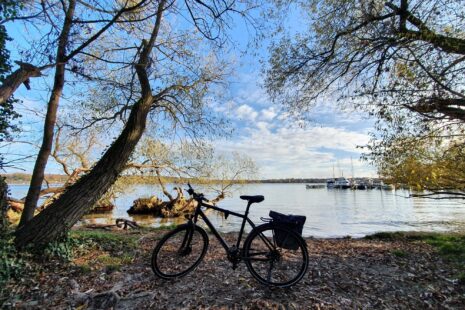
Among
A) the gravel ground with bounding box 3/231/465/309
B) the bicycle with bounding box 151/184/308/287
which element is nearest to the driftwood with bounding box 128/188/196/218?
the gravel ground with bounding box 3/231/465/309

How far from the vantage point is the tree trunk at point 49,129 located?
547 centimetres

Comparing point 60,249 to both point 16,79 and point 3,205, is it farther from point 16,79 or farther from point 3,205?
point 16,79

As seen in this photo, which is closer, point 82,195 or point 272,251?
point 272,251

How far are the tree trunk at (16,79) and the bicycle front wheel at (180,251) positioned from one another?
3141 millimetres

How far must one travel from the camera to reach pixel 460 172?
6.34 meters

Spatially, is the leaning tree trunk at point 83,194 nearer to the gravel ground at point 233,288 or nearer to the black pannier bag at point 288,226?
the gravel ground at point 233,288

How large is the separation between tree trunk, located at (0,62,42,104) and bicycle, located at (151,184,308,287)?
306cm

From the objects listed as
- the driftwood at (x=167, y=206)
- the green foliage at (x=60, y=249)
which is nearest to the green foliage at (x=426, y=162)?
the green foliage at (x=60, y=249)

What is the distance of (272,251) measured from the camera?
407 centimetres

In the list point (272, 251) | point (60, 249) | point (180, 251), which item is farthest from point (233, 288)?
point (60, 249)

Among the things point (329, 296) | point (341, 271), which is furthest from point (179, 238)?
point (341, 271)

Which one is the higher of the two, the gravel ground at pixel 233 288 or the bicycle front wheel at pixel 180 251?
the bicycle front wheel at pixel 180 251

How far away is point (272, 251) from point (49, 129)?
4753 mm

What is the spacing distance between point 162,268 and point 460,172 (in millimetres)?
6253
